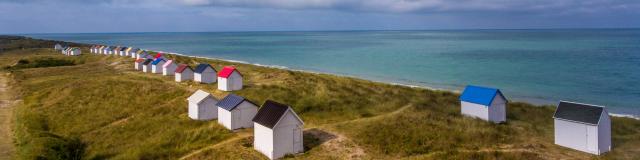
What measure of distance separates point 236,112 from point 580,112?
19464 mm

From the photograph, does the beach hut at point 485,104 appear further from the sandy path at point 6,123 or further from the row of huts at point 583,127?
the sandy path at point 6,123

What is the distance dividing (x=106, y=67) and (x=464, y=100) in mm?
55678

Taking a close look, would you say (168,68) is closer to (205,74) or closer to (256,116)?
(205,74)

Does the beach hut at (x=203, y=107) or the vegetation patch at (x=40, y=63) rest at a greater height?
the vegetation patch at (x=40, y=63)

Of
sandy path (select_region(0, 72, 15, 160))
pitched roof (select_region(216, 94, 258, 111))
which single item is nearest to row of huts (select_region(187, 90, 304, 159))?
pitched roof (select_region(216, 94, 258, 111))

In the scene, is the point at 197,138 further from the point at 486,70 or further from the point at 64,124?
the point at 486,70

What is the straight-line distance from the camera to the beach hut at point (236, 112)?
Result: 28078mm

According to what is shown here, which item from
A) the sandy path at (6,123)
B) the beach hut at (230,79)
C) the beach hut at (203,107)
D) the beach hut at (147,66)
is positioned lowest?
the sandy path at (6,123)

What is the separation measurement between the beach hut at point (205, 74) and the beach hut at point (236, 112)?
688 inches

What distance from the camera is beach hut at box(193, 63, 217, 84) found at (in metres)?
46.2

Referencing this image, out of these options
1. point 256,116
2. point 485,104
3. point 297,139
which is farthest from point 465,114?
point 256,116

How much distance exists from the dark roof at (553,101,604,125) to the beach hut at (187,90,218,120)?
21.7 metres

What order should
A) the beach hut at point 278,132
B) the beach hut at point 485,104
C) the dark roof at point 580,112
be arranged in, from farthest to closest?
the beach hut at point 485,104 → the dark roof at point 580,112 → the beach hut at point 278,132

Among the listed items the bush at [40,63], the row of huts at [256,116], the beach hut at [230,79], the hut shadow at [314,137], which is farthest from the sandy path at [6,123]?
the bush at [40,63]
